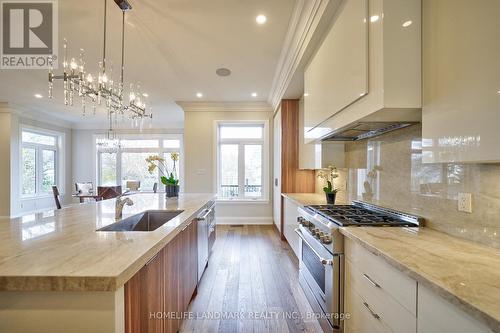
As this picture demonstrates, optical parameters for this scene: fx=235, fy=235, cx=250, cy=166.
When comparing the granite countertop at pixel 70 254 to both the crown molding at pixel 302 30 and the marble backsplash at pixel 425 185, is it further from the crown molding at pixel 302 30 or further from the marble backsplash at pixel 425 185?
the crown molding at pixel 302 30

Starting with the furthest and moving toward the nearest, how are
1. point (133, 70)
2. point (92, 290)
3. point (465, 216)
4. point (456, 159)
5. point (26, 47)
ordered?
point (133, 70)
point (26, 47)
point (465, 216)
point (456, 159)
point (92, 290)

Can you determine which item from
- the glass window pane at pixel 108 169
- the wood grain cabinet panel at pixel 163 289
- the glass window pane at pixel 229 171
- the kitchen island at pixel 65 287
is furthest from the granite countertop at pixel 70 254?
the glass window pane at pixel 108 169

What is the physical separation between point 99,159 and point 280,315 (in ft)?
26.9

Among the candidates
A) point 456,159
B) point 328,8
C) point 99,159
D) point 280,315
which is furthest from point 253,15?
point 99,159

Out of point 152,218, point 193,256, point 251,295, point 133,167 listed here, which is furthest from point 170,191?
point 133,167

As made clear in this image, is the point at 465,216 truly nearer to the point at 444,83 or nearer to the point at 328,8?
the point at 444,83

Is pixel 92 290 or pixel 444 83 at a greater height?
pixel 444 83

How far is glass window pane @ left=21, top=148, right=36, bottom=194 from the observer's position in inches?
256

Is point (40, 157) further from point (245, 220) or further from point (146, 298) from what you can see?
point (146, 298)

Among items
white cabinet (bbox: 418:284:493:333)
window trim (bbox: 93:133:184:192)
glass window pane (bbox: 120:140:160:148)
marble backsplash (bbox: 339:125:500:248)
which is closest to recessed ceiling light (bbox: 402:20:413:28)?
marble backsplash (bbox: 339:125:500:248)

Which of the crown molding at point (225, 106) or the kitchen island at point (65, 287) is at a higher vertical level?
the crown molding at point (225, 106)

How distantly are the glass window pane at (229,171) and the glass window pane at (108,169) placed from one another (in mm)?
4498

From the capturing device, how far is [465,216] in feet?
4.17

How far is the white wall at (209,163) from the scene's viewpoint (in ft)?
18.3
